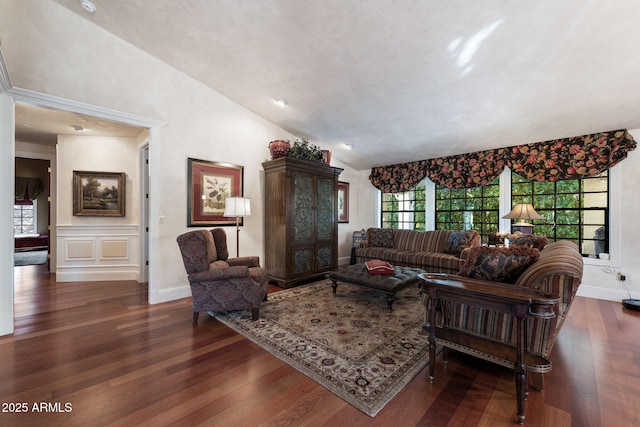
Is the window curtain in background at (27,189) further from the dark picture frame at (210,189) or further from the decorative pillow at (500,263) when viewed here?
the decorative pillow at (500,263)

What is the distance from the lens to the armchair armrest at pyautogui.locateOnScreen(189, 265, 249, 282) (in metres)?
2.82

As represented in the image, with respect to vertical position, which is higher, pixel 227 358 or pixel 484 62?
pixel 484 62

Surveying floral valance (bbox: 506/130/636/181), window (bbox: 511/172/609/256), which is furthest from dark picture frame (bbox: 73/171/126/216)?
window (bbox: 511/172/609/256)

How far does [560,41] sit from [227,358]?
161 inches

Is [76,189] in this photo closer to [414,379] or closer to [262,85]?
[262,85]

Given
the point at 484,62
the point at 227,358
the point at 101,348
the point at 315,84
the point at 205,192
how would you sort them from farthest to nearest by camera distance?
the point at 205,192 → the point at 315,84 → the point at 484,62 → the point at 101,348 → the point at 227,358

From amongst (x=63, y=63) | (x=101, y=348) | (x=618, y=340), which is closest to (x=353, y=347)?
(x=101, y=348)

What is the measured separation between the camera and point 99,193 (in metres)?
4.76

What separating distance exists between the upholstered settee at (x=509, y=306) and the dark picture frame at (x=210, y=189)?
325 centimetres

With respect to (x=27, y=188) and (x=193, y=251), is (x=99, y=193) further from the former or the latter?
(x=27, y=188)

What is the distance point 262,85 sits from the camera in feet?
12.3

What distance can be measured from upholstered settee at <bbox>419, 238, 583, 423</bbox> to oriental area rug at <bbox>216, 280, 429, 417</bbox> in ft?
1.31

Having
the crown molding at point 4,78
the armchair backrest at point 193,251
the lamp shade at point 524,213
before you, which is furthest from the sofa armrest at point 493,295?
the crown molding at point 4,78

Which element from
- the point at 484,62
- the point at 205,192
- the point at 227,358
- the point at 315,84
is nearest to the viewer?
the point at 227,358
